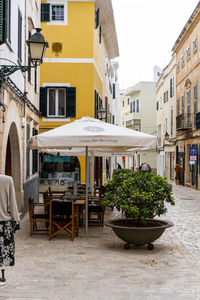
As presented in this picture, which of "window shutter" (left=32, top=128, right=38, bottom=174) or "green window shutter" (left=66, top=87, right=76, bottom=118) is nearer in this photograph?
"window shutter" (left=32, top=128, right=38, bottom=174)

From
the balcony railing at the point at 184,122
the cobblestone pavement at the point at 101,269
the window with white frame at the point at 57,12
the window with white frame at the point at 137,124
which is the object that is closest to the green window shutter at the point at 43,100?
the window with white frame at the point at 57,12

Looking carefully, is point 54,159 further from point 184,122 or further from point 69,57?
point 184,122

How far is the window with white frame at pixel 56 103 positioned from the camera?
876 inches

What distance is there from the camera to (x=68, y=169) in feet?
73.5

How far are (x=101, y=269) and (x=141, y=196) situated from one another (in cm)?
178

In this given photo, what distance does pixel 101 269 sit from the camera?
6.91m

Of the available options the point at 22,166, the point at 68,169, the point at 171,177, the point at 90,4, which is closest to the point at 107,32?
the point at 90,4

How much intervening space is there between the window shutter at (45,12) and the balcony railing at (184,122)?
472 inches

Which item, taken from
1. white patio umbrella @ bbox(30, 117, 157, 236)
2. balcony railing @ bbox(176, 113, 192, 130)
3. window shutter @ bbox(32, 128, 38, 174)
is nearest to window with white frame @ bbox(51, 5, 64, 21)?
window shutter @ bbox(32, 128, 38, 174)

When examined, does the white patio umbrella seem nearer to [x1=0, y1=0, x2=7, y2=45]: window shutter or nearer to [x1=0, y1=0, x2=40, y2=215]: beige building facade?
[x1=0, y1=0, x2=40, y2=215]: beige building facade

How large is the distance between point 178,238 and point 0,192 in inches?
205

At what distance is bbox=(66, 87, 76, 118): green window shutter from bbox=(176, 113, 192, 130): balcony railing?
1012 centimetres

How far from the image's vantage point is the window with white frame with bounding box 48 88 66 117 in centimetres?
2225

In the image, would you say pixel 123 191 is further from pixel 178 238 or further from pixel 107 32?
pixel 107 32
